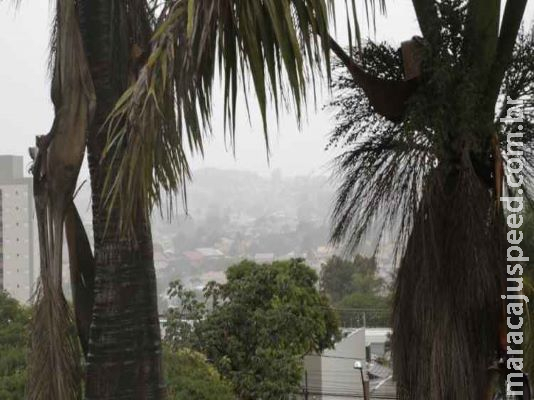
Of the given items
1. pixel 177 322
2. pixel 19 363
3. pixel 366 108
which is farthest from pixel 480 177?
pixel 177 322

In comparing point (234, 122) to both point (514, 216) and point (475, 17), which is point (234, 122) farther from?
point (514, 216)

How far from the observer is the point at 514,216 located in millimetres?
3193

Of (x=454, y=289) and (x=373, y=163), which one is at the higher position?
(x=373, y=163)

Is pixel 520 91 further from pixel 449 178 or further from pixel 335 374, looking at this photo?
pixel 335 374

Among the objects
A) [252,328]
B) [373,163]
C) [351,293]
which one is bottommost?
[351,293]

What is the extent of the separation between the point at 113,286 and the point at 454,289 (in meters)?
1.42

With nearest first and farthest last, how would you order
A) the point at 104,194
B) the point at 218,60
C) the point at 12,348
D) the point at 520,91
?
the point at 218,60
the point at 104,194
the point at 520,91
the point at 12,348

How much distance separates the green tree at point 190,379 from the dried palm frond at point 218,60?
419 cm

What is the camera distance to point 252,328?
33.6 ft

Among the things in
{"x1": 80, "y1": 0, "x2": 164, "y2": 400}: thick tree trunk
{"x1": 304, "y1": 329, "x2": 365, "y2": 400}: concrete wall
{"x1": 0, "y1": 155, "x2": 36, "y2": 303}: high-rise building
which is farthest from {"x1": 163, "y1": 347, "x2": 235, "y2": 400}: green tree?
{"x1": 0, "y1": 155, "x2": 36, "y2": 303}: high-rise building

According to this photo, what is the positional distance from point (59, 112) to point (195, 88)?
609 millimetres

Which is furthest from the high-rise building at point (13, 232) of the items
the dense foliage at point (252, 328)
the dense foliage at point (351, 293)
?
the dense foliage at point (252, 328)

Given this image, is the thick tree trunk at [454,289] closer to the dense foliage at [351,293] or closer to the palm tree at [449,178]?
the palm tree at [449,178]

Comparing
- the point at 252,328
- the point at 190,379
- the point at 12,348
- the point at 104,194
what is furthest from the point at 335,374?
the point at 104,194
